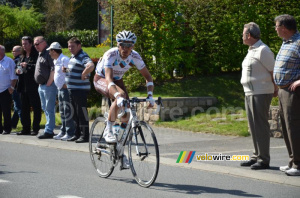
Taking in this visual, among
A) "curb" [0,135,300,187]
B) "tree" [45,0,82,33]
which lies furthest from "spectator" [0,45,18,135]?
"tree" [45,0,82,33]

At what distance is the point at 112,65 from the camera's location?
8.39 metres

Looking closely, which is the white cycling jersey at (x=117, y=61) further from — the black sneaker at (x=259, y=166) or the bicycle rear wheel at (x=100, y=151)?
the black sneaker at (x=259, y=166)

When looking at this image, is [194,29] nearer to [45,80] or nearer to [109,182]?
[45,80]

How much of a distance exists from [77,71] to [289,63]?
505cm

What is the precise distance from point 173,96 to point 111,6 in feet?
10.1

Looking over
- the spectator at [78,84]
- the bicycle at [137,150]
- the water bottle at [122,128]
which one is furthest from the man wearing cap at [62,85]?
the water bottle at [122,128]

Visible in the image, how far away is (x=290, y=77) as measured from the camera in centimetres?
822

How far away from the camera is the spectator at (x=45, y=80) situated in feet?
41.8

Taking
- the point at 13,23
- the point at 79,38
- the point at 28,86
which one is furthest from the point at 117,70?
the point at 79,38

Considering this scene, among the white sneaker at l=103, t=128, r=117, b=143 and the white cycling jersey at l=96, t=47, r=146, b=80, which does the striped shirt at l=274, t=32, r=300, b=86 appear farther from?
the white sneaker at l=103, t=128, r=117, b=143

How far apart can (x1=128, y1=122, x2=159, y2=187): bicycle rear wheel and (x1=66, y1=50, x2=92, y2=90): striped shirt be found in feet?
14.5

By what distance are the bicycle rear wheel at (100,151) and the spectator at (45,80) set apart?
4042 millimetres

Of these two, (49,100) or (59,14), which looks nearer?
(49,100)

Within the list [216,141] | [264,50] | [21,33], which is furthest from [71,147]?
[21,33]
